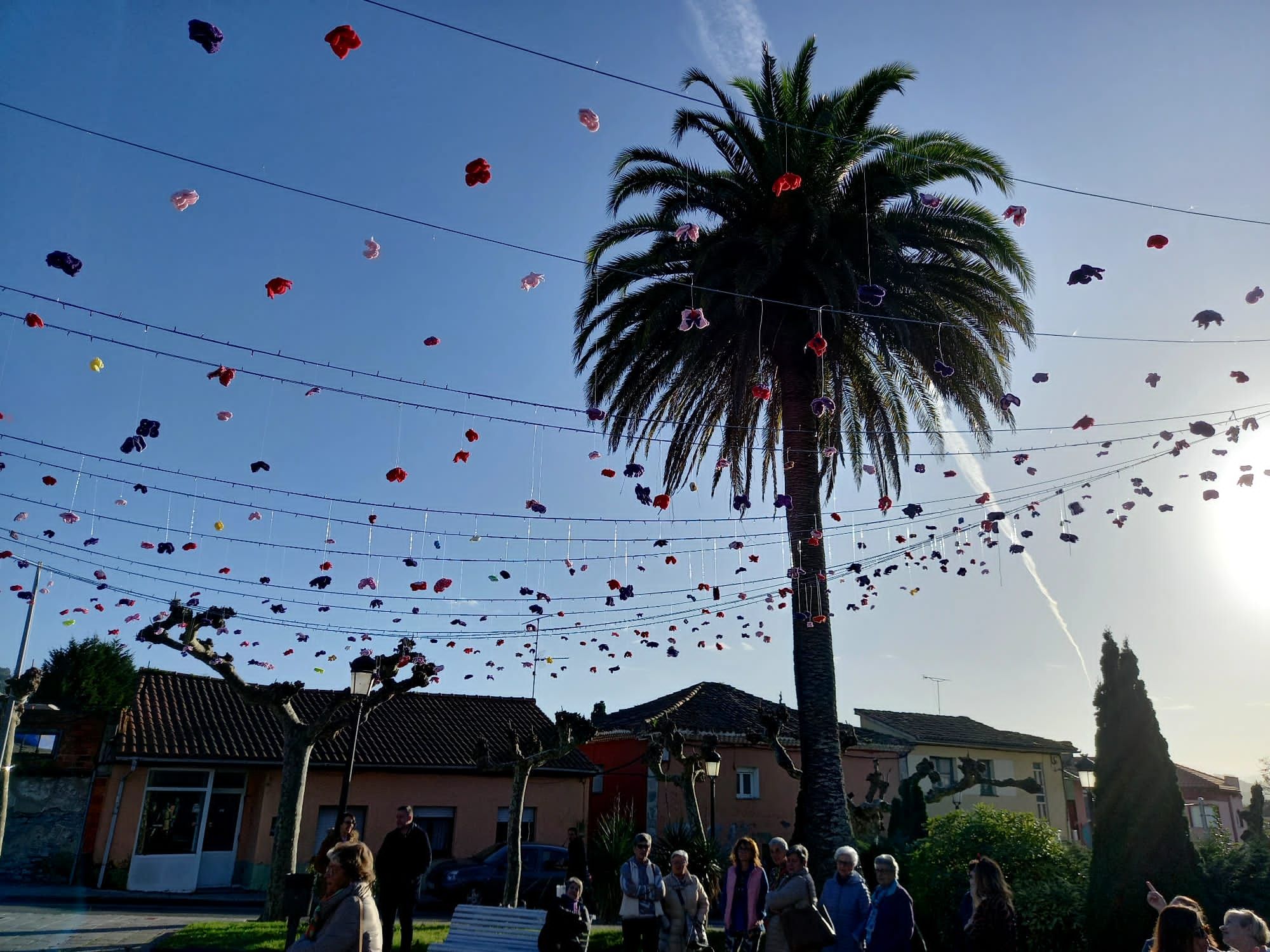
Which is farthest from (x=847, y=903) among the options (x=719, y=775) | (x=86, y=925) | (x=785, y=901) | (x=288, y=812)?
(x=719, y=775)

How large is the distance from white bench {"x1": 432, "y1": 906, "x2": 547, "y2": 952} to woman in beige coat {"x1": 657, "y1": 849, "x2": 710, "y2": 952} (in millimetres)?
1833

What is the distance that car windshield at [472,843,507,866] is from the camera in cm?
2122

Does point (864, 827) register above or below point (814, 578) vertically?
below

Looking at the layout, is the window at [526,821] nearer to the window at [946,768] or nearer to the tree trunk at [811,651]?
the tree trunk at [811,651]

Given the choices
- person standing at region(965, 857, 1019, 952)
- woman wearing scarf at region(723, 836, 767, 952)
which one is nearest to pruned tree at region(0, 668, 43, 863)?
woman wearing scarf at region(723, 836, 767, 952)

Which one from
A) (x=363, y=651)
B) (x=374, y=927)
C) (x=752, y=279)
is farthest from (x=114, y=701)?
(x=374, y=927)

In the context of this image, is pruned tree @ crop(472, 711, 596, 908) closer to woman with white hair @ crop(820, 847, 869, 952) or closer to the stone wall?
woman with white hair @ crop(820, 847, 869, 952)

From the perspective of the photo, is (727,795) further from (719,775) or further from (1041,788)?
(1041,788)

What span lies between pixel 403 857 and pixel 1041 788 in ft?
113

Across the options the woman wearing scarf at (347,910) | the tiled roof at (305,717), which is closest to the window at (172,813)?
the tiled roof at (305,717)

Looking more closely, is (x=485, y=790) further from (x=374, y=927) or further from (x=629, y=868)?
(x=374, y=927)

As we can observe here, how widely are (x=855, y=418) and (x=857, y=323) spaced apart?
2003mm

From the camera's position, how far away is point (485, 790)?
2800 cm

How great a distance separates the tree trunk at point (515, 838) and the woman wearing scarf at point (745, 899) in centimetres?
700
